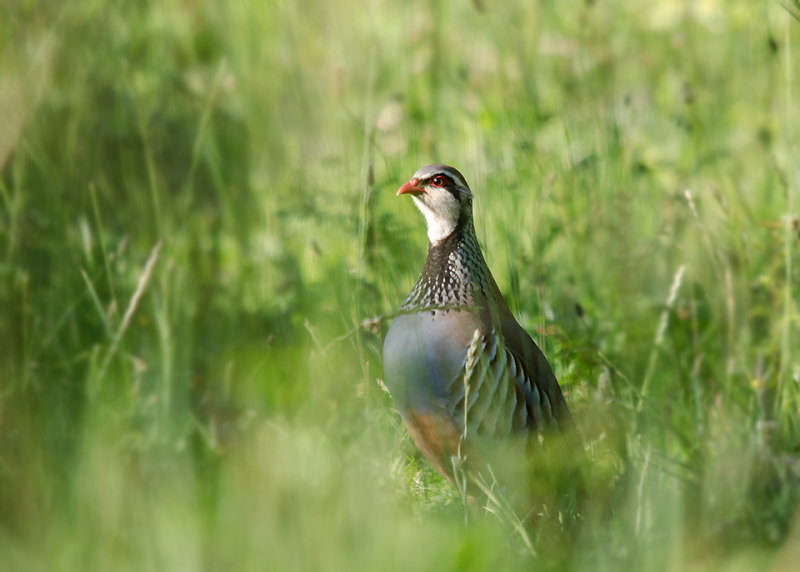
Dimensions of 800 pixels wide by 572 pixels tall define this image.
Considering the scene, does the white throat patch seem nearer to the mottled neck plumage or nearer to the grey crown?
the mottled neck plumage

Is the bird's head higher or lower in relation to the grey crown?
higher

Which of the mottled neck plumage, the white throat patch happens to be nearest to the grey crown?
the mottled neck plumage

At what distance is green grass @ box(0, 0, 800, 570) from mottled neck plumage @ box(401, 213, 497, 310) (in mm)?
76

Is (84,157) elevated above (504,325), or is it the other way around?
(84,157)

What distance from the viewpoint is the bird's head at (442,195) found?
2.96 meters

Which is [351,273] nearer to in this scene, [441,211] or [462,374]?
[441,211]

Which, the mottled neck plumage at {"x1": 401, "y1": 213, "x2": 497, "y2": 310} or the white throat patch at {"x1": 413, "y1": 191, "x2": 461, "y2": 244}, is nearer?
the mottled neck plumage at {"x1": 401, "y1": 213, "x2": 497, "y2": 310}

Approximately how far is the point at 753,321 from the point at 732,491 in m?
1.58

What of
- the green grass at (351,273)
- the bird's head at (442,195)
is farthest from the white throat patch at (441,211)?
the green grass at (351,273)

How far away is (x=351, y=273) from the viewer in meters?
2.97

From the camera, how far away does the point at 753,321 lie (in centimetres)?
366

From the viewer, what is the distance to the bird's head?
296 cm

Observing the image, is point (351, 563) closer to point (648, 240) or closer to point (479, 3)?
point (648, 240)

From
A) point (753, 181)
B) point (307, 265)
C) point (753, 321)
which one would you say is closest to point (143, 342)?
point (307, 265)
